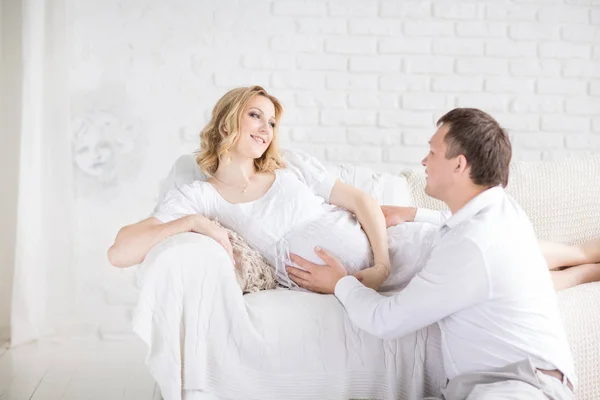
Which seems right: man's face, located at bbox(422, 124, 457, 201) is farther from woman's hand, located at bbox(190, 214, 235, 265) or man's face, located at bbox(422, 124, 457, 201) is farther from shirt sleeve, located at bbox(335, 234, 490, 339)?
woman's hand, located at bbox(190, 214, 235, 265)

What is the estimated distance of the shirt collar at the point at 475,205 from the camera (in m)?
1.80

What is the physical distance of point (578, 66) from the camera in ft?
12.3

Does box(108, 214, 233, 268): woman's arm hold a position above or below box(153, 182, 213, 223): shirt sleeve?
below

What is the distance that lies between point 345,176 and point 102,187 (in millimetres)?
1367

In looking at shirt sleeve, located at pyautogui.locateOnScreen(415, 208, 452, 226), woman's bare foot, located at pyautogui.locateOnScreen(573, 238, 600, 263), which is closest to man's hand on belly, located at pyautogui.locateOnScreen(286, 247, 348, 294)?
shirt sleeve, located at pyautogui.locateOnScreen(415, 208, 452, 226)

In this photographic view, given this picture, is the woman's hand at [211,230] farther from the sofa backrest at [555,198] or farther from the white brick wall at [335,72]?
the white brick wall at [335,72]

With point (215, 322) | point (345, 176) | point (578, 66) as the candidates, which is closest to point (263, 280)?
point (215, 322)

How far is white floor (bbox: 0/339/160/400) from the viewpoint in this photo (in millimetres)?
2691

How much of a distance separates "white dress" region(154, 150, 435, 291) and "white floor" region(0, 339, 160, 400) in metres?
0.79

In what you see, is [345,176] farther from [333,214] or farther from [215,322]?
[215,322]

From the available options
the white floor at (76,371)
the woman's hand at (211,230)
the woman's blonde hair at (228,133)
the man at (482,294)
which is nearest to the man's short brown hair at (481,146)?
the man at (482,294)

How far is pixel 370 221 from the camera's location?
2.39m

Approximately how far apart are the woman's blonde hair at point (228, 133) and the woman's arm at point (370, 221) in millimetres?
249

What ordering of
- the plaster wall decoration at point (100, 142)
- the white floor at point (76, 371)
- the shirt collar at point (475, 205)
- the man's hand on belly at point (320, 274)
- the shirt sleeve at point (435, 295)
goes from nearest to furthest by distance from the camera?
the shirt sleeve at point (435, 295) → the shirt collar at point (475, 205) → the man's hand on belly at point (320, 274) → the white floor at point (76, 371) → the plaster wall decoration at point (100, 142)
